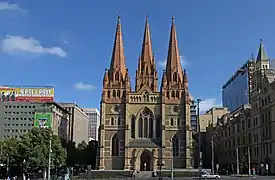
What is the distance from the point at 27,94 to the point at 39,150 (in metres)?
65.2

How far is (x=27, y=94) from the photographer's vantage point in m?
146

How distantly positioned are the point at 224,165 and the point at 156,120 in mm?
33930

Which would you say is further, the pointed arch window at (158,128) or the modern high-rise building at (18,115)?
the modern high-rise building at (18,115)

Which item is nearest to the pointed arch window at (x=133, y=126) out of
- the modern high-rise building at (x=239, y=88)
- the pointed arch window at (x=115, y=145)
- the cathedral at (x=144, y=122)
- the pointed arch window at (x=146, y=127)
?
the cathedral at (x=144, y=122)

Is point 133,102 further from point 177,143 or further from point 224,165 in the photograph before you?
point 224,165

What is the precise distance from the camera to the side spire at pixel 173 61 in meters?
111

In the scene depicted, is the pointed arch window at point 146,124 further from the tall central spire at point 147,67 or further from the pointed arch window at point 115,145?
the tall central spire at point 147,67

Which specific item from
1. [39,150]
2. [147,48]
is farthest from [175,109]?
[39,150]

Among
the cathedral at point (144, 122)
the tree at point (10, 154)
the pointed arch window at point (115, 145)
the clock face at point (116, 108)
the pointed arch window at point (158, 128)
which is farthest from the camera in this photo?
the clock face at point (116, 108)

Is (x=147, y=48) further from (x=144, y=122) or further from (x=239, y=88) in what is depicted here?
(x=239, y=88)

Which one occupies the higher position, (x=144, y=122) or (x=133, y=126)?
(x=144, y=122)

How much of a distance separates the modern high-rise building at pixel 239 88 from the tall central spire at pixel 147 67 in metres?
38.5

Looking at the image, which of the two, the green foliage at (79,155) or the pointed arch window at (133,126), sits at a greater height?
the pointed arch window at (133,126)

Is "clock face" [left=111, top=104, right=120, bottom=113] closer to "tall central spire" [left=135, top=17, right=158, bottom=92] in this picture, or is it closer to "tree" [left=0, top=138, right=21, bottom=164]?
"tall central spire" [left=135, top=17, right=158, bottom=92]
